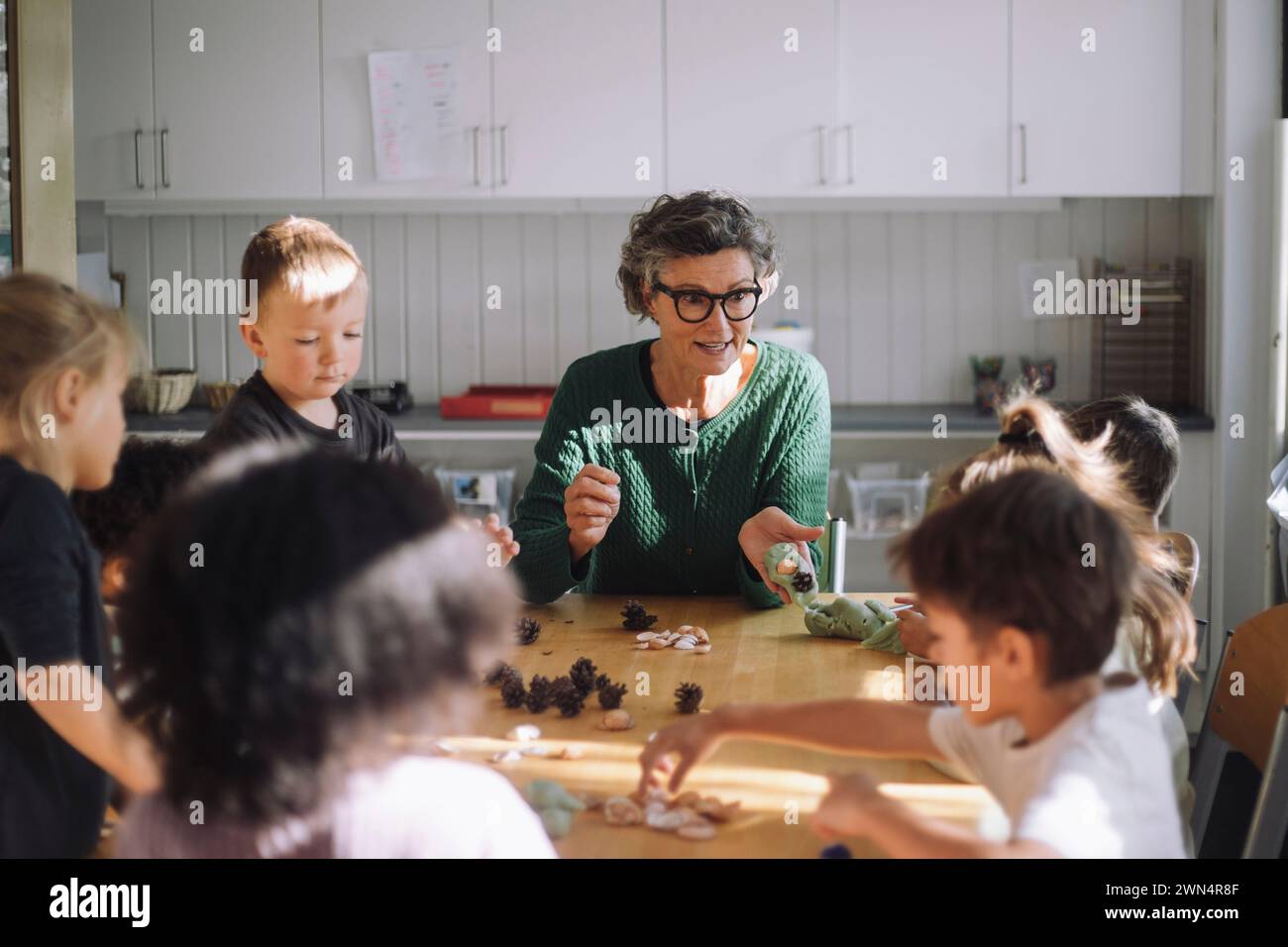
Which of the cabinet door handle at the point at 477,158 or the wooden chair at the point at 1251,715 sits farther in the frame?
the cabinet door handle at the point at 477,158

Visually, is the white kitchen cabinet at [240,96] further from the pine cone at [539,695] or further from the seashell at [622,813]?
the seashell at [622,813]

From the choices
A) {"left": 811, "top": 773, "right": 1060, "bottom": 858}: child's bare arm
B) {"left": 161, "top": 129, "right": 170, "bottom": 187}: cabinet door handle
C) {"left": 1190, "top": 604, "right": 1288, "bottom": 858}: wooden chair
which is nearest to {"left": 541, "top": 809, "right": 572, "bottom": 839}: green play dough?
{"left": 811, "top": 773, "right": 1060, "bottom": 858}: child's bare arm

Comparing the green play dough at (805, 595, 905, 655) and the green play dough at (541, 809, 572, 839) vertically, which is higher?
the green play dough at (805, 595, 905, 655)

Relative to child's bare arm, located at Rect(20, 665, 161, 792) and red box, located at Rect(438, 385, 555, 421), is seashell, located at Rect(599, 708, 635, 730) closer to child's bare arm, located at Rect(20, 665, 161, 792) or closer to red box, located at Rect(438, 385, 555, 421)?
child's bare arm, located at Rect(20, 665, 161, 792)

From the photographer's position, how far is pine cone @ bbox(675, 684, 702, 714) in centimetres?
164

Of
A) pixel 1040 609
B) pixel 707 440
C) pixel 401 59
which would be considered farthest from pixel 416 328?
pixel 1040 609

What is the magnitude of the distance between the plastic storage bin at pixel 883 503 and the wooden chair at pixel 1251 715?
6.92 ft

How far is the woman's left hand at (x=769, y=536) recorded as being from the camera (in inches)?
85.2

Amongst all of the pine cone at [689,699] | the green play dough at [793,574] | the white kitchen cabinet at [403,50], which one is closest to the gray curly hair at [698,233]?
the green play dough at [793,574]

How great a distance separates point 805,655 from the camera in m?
1.92

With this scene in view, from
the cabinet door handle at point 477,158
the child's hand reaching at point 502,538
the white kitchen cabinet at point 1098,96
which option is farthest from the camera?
the cabinet door handle at point 477,158

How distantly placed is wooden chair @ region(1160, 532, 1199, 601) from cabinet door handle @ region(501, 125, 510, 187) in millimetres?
2401

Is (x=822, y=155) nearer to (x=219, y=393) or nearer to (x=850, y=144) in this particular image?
(x=850, y=144)

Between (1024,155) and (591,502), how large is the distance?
2.28m
